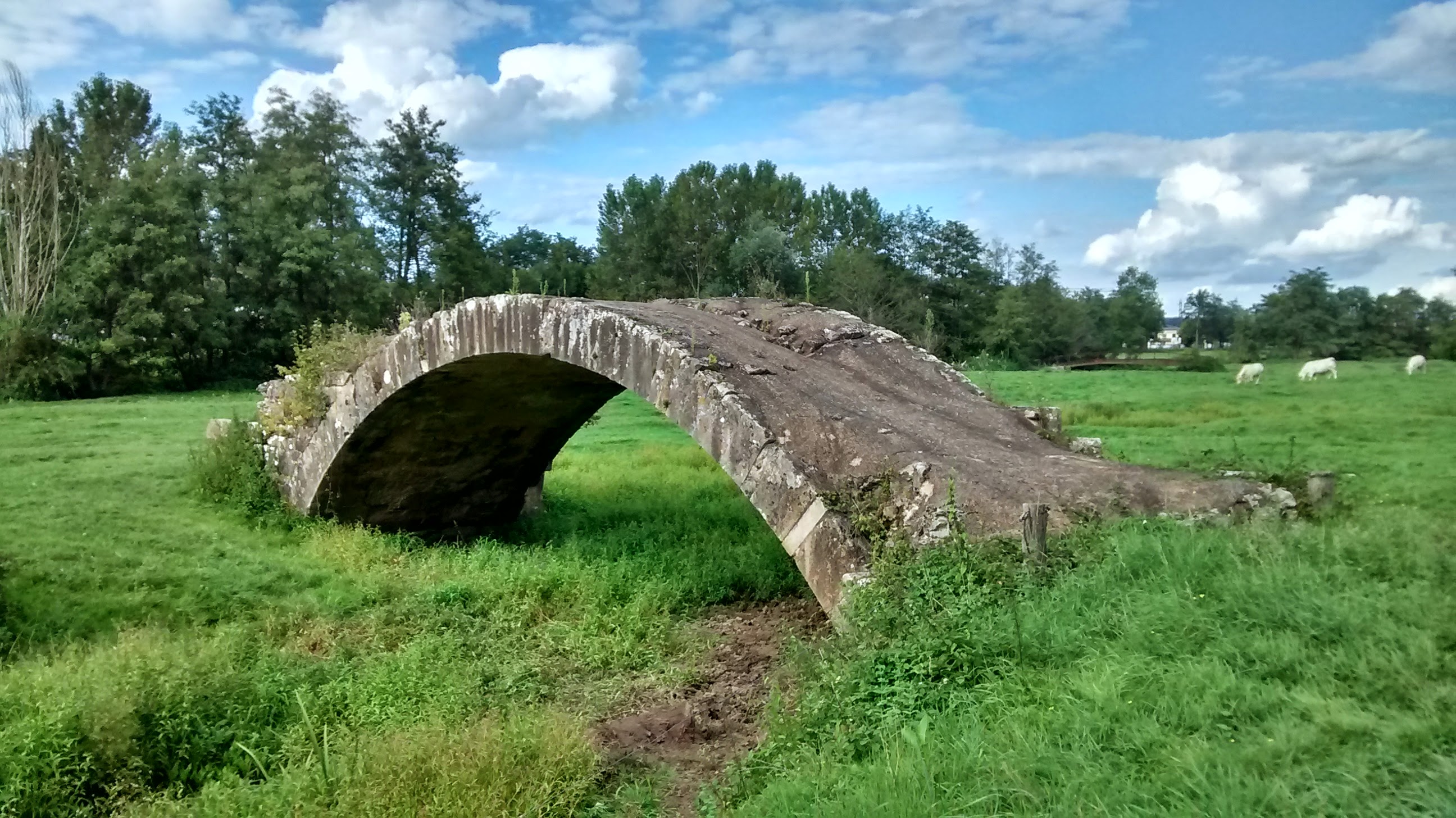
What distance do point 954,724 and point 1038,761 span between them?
25.6 inches

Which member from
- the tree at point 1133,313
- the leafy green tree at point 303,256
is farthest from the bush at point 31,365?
the tree at point 1133,313

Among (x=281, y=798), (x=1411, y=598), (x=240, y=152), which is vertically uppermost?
(x=240, y=152)

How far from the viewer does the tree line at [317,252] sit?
23.4 metres

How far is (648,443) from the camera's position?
19.8 metres

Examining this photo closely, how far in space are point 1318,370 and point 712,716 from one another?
5.28 meters

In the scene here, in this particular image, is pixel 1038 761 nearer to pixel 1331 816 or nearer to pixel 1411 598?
pixel 1331 816

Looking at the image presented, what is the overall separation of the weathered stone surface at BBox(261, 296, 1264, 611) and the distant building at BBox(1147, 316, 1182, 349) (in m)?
2.43

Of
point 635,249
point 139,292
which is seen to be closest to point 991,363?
point 635,249

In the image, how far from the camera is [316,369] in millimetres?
11438

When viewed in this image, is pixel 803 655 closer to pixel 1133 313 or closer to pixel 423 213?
pixel 1133 313

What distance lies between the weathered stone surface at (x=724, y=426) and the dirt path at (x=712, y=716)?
3.94 feet

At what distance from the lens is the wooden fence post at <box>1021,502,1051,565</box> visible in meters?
5.35

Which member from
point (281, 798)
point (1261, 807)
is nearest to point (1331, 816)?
point (1261, 807)

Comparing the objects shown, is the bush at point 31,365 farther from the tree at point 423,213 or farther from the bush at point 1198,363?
the bush at point 1198,363
